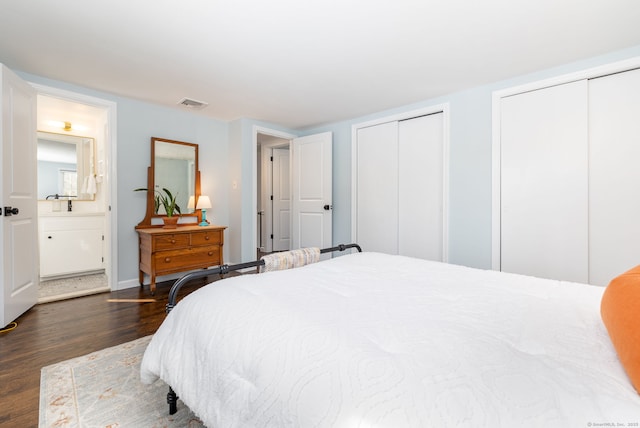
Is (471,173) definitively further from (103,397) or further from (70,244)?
(70,244)

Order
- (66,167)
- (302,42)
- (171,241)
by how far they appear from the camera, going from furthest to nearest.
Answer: (66,167) < (171,241) < (302,42)

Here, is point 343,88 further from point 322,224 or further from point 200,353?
point 200,353

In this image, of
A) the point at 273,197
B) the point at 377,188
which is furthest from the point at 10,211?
the point at 273,197

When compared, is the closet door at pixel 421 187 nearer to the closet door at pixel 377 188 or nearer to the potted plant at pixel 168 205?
the closet door at pixel 377 188

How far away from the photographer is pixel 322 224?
4.41 metres

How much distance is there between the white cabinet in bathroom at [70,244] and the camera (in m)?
3.73

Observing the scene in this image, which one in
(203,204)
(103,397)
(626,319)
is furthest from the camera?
(203,204)

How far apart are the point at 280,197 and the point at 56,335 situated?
422cm

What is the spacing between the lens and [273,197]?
6.14 metres

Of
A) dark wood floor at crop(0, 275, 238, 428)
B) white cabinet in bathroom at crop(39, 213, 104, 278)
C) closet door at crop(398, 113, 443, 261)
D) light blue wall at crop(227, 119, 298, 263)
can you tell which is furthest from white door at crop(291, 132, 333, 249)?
white cabinet in bathroom at crop(39, 213, 104, 278)

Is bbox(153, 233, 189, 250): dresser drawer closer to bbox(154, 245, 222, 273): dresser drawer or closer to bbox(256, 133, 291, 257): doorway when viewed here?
bbox(154, 245, 222, 273): dresser drawer

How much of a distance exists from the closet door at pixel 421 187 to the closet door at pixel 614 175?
4.28 ft

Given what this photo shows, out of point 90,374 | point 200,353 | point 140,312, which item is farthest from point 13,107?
point 200,353

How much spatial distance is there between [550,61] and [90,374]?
4.13m
